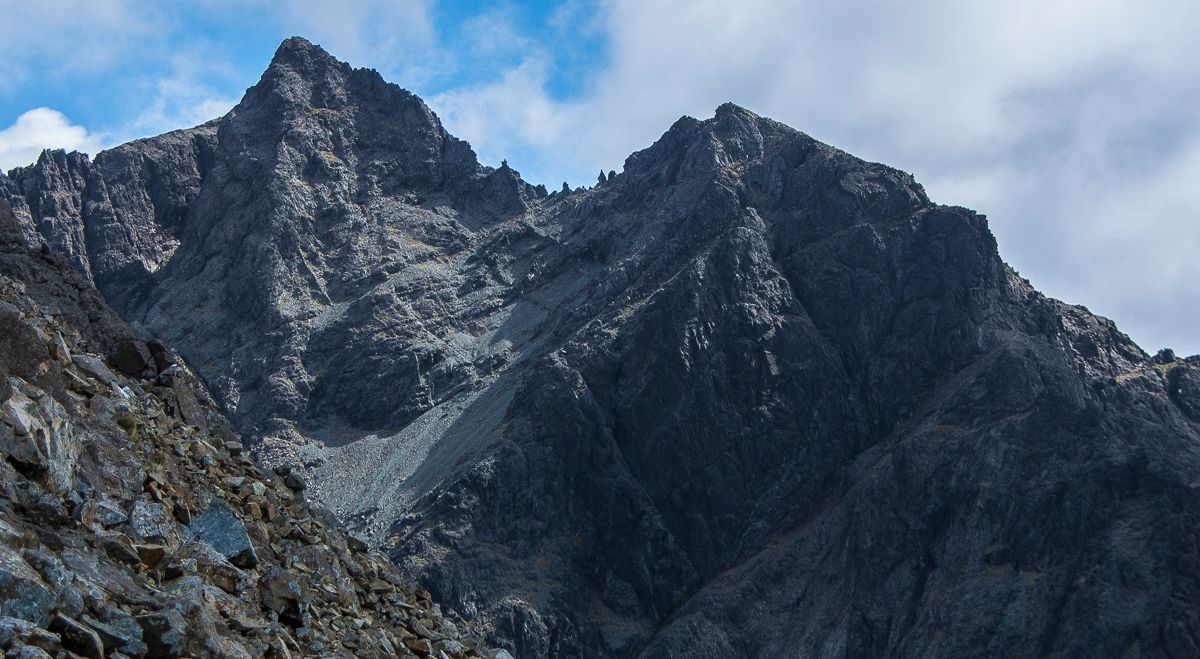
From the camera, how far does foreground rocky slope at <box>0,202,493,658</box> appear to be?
56.7 ft

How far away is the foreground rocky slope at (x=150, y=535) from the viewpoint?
56.7 feet

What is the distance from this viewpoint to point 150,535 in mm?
21031

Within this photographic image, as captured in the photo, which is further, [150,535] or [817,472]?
[817,472]

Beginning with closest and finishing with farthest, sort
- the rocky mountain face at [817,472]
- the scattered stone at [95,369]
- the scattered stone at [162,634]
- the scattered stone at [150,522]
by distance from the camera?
the scattered stone at [162,634] < the scattered stone at [150,522] < the scattered stone at [95,369] < the rocky mountain face at [817,472]

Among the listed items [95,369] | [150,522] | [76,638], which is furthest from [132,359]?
[76,638]

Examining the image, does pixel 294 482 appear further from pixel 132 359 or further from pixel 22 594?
pixel 22 594

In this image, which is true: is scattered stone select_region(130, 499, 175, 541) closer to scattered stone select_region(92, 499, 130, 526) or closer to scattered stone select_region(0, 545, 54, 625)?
scattered stone select_region(92, 499, 130, 526)

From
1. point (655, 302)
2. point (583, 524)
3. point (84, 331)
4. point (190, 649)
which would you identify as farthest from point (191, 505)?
point (655, 302)

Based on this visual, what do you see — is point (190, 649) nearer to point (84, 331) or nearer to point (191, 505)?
point (191, 505)

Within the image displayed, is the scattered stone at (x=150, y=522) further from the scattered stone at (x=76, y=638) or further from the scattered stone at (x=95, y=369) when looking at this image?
the scattered stone at (x=95, y=369)

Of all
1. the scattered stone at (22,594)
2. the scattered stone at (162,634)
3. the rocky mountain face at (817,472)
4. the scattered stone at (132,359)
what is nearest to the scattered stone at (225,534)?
the scattered stone at (162,634)

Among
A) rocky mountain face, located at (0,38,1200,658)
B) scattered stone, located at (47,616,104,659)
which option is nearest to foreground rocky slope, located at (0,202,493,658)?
scattered stone, located at (47,616,104,659)

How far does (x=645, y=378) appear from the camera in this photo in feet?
588

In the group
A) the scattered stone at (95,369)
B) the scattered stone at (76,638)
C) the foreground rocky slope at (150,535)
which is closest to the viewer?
the scattered stone at (76,638)
